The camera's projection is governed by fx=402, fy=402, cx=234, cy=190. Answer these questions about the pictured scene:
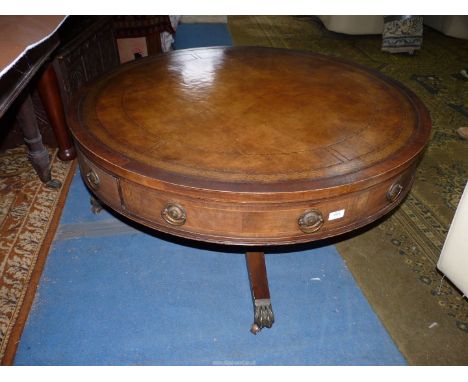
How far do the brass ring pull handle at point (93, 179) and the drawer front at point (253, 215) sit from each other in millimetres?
112

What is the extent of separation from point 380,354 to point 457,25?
13.4 feet

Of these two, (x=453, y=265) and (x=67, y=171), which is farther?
(x=67, y=171)

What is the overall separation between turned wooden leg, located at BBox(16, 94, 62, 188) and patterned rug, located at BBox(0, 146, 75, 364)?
0.06 meters

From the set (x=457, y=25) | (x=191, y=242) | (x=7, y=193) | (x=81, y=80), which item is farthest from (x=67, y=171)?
(x=457, y=25)

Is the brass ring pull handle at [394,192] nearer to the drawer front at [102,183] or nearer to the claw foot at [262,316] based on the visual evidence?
the claw foot at [262,316]

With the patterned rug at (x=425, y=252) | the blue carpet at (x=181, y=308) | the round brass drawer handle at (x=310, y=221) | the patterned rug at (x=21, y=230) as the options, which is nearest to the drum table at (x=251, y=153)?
the round brass drawer handle at (x=310, y=221)

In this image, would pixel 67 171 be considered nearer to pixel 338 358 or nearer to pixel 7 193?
pixel 7 193

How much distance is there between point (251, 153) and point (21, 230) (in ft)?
3.87

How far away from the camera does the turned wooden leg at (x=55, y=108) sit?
181 centimetres

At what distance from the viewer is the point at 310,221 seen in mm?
979

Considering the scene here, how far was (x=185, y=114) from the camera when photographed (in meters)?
1.18

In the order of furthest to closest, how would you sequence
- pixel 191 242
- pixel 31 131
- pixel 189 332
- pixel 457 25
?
1. pixel 457 25
2. pixel 31 131
3. pixel 191 242
4. pixel 189 332

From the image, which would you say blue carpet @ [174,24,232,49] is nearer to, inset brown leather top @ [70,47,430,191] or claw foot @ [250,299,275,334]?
inset brown leather top @ [70,47,430,191]

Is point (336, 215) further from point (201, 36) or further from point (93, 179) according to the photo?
point (201, 36)
